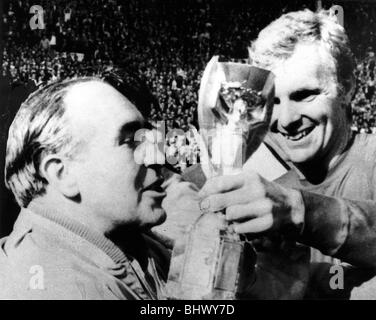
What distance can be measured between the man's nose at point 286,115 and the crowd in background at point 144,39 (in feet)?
0.94

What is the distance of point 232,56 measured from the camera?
3.33 metres

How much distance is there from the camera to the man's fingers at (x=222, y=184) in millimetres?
3199

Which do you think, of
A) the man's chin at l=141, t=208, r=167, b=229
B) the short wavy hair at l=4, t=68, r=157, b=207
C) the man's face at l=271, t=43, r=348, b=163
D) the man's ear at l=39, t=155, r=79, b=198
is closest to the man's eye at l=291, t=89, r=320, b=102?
the man's face at l=271, t=43, r=348, b=163

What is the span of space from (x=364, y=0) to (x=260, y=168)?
972mm

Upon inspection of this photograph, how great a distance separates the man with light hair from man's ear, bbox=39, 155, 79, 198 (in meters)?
0.58

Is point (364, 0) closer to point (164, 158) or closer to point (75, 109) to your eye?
point (164, 158)

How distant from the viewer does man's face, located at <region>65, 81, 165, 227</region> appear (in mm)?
3141

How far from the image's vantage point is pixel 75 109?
3.14m

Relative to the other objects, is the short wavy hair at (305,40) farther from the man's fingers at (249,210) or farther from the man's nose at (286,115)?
the man's fingers at (249,210)

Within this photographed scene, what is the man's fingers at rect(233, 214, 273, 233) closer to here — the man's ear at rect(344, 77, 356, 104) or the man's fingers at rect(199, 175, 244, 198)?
the man's fingers at rect(199, 175, 244, 198)

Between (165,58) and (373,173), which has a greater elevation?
(165,58)
